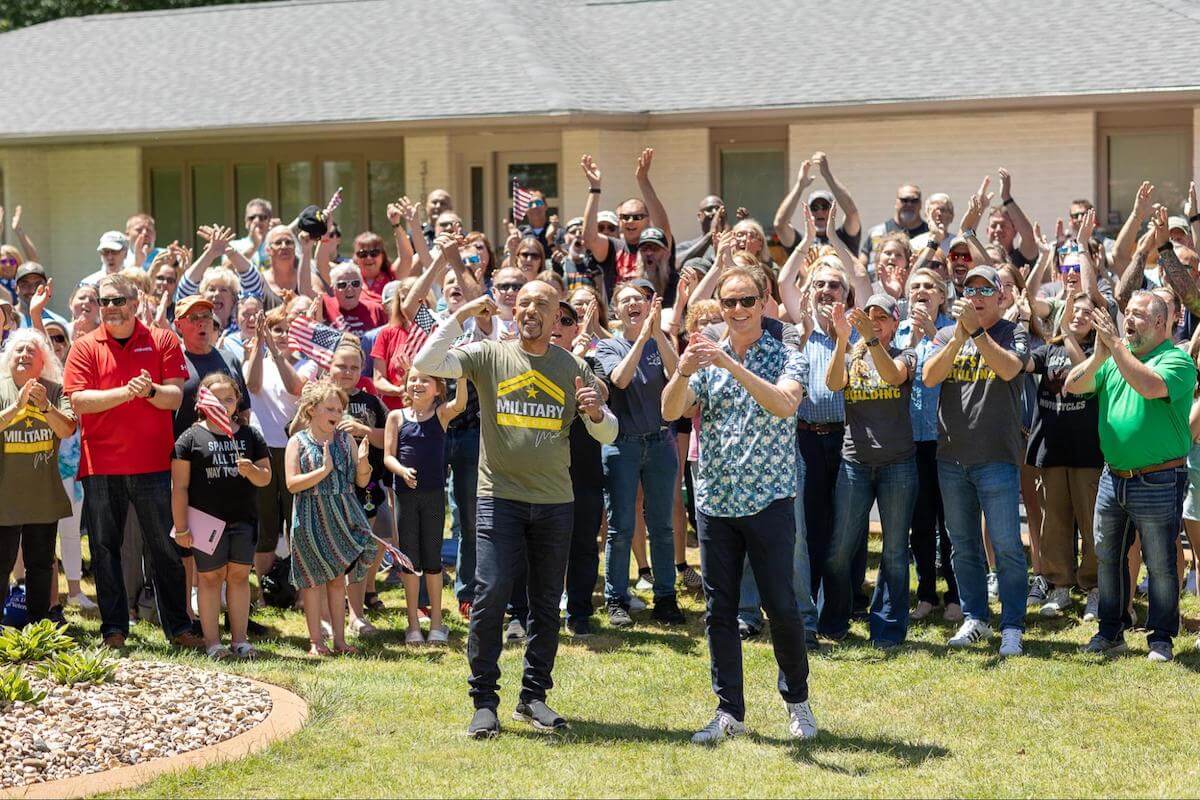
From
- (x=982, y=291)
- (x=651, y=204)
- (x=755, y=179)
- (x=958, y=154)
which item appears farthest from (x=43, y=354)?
(x=958, y=154)

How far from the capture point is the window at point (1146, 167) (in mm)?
16391

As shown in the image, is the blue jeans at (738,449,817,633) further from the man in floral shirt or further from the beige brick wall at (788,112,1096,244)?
the beige brick wall at (788,112,1096,244)

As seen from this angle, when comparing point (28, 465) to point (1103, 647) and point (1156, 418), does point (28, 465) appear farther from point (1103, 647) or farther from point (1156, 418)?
point (1156, 418)

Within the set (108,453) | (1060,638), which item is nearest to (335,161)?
(108,453)

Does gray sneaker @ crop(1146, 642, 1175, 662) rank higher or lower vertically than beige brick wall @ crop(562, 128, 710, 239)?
lower

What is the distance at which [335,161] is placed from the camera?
2020cm

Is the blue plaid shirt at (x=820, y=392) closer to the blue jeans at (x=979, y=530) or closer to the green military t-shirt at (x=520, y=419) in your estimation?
the blue jeans at (x=979, y=530)

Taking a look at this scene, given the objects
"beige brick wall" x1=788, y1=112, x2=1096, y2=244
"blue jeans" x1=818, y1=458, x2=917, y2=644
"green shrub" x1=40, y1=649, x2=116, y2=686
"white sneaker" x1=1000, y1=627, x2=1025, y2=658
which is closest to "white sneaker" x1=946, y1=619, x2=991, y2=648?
"white sneaker" x1=1000, y1=627, x2=1025, y2=658

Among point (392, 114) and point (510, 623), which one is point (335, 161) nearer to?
point (392, 114)

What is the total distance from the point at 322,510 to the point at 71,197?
14.3m

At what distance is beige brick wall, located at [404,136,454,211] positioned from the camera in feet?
62.7

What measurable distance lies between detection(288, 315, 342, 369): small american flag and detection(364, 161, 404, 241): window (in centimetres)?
1025

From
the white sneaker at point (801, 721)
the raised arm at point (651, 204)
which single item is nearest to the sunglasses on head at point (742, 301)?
the white sneaker at point (801, 721)

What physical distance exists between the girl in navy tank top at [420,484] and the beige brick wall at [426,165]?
10069mm
